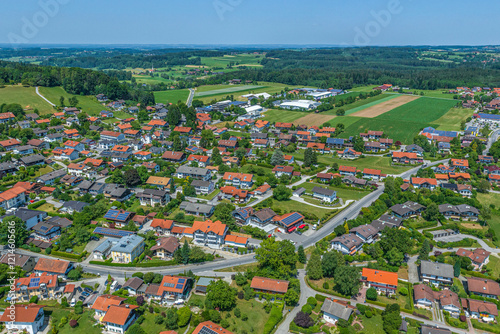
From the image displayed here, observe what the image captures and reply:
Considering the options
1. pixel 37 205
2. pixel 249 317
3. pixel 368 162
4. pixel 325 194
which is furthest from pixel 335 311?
pixel 368 162

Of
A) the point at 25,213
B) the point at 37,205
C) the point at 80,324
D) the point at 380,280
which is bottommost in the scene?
the point at 80,324

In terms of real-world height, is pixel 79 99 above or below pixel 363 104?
above

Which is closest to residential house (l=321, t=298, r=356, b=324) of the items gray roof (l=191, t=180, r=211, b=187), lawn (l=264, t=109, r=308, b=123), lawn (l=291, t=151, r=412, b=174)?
gray roof (l=191, t=180, r=211, b=187)

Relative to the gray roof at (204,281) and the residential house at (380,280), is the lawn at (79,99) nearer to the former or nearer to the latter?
the gray roof at (204,281)

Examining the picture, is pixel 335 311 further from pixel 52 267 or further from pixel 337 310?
pixel 52 267

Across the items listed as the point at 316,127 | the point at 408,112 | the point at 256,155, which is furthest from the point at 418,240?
the point at 408,112

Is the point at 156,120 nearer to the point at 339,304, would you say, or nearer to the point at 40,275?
the point at 40,275
